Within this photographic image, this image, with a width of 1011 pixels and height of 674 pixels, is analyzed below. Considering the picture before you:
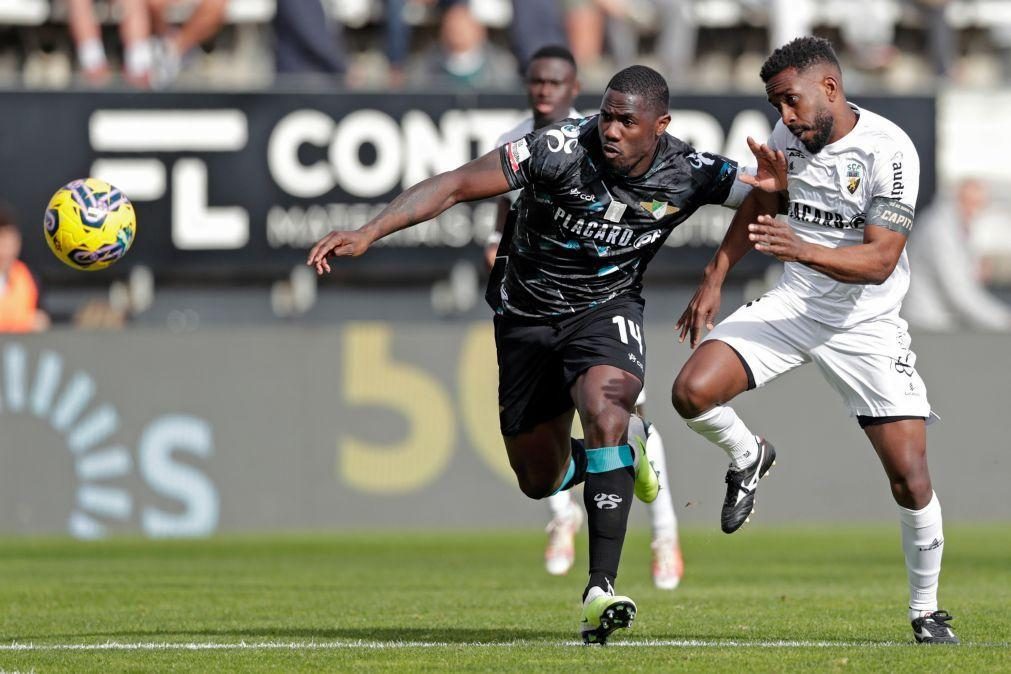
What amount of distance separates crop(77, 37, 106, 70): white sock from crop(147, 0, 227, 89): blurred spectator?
617mm

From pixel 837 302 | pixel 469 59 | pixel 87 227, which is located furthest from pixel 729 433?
pixel 469 59

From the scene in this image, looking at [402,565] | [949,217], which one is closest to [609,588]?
[402,565]

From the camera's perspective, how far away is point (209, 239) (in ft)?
58.5

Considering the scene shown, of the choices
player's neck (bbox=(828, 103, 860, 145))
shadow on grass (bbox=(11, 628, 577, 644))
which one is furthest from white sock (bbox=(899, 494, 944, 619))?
player's neck (bbox=(828, 103, 860, 145))

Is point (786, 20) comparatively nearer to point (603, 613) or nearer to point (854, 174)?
point (854, 174)

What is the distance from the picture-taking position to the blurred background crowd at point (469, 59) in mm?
18031

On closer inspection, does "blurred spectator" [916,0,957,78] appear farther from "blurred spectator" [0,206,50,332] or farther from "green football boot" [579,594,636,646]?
"green football boot" [579,594,636,646]

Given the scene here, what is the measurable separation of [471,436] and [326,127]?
11.6 feet

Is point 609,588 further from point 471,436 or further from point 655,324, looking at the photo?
point 655,324

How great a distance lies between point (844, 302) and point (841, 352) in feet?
0.75

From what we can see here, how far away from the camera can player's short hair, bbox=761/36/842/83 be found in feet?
26.2

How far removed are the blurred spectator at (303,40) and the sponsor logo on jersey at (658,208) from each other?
1042 centimetres

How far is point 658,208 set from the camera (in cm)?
846

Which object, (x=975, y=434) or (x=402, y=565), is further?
(x=975, y=434)
